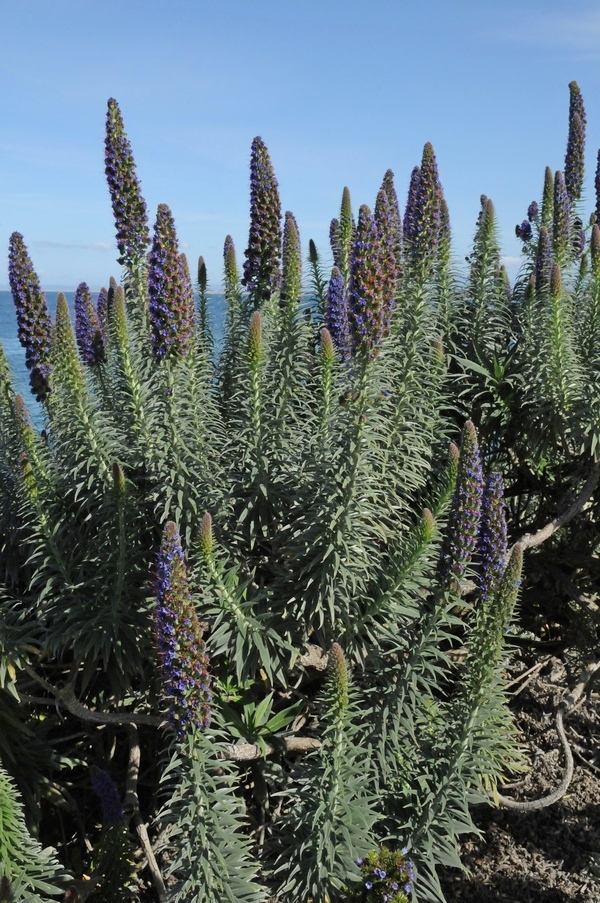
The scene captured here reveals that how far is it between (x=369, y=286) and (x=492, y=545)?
3.79 ft

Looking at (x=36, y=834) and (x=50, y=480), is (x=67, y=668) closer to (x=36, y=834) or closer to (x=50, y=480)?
(x=36, y=834)

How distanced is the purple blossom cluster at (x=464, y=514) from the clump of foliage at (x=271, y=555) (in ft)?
0.04

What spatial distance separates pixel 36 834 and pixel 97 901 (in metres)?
0.48

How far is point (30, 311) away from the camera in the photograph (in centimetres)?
407

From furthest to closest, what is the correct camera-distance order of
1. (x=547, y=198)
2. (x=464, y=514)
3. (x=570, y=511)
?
1. (x=547, y=198)
2. (x=570, y=511)
3. (x=464, y=514)

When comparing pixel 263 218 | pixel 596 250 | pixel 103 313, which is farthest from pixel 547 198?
pixel 103 313

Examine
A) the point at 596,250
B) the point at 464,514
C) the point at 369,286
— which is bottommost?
the point at 464,514

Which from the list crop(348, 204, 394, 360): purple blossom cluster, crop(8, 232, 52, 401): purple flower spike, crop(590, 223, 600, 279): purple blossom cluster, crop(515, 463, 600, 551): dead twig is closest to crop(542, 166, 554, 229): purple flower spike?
crop(590, 223, 600, 279): purple blossom cluster

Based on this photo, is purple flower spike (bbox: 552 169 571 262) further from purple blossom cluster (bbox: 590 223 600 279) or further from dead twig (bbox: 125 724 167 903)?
dead twig (bbox: 125 724 167 903)

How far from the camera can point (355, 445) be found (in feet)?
10.8

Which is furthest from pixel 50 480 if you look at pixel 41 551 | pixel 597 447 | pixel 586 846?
pixel 586 846

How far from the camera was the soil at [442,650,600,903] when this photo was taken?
154 inches

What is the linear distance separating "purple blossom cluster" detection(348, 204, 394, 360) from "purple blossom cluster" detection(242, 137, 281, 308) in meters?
1.29

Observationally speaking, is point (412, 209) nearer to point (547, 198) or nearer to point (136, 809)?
point (547, 198)
